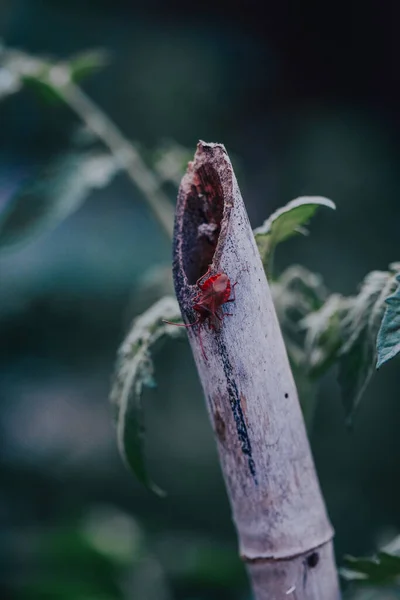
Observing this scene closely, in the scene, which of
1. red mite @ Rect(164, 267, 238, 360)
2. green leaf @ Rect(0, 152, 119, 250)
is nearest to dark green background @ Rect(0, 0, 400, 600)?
green leaf @ Rect(0, 152, 119, 250)

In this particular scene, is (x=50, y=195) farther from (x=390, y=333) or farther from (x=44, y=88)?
(x=390, y=333)

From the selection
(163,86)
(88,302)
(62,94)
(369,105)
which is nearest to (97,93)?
(163,86)

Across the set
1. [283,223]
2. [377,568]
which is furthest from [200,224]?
[377,568]

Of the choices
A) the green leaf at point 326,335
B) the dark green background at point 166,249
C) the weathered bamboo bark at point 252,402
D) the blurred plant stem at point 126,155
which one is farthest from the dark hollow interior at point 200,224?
the dark green background at point 166,249

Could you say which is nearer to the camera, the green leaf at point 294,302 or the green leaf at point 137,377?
the green leaf at point 137,377

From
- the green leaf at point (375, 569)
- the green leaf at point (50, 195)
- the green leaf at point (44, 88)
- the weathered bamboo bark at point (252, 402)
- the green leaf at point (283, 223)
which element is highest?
the green leaf at point (44, 88)

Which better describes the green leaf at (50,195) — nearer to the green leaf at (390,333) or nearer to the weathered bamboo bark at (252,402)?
the weathered bamboo bark at (252,402)

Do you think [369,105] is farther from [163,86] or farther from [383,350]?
[383,350]
